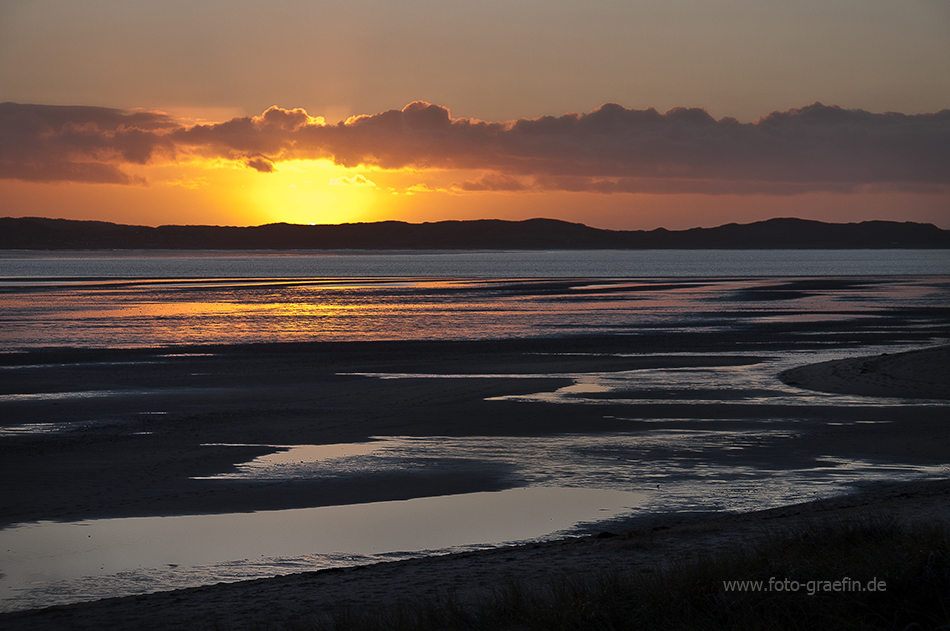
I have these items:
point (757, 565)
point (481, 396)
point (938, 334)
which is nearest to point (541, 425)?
point (481, 396)

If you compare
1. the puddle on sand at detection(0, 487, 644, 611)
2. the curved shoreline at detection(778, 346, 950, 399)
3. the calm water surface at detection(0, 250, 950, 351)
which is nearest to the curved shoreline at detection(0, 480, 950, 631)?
the puddle on sand at detection(0, 487, 644, 611)

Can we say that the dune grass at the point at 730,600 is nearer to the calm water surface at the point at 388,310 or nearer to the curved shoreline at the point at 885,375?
the curved shoreline at the point at 885,375

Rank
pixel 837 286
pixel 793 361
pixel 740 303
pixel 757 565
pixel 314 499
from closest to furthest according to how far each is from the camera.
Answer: pixel 757 565
pixel 314 499
pixel 793 361
pixel 740 303
pixel 837 286

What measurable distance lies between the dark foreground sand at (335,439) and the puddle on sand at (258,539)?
1.67 ft

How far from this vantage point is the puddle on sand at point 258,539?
8211 millimetres

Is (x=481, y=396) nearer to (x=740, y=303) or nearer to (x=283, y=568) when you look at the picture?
(x=283, y=568)

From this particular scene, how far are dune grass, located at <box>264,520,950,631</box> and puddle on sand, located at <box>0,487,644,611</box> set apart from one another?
2287 mm

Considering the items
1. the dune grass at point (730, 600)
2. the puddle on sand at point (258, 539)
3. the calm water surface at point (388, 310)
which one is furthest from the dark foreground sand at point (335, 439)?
the calm water surface at point (388, 310)

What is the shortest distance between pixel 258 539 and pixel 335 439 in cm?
541

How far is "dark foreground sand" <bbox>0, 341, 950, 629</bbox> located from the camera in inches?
292

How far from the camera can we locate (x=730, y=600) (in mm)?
6070

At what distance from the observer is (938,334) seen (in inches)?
1260

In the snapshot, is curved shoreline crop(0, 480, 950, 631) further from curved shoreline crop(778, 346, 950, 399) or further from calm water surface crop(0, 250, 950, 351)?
calm water surface crop(0, 250, 950, 351)

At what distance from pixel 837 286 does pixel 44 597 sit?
227 ft
